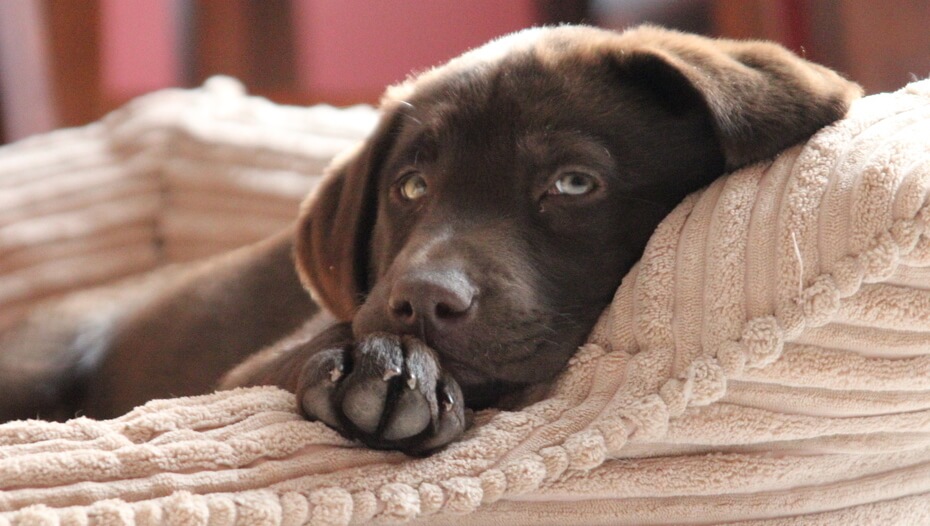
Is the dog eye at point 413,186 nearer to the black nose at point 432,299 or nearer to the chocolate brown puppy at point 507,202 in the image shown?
the chocolate brown puppy at point 507,202

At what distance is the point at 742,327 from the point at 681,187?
0.50 m

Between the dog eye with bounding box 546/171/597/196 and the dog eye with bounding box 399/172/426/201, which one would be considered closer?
the dog eye with bounding box 546/171/597/196

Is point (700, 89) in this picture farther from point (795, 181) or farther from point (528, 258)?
point (528, 258)

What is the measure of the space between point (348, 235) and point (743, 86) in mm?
970

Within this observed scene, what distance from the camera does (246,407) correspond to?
158 cm

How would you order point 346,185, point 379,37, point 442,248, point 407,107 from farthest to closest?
point 379,37
point 346,185
point 407,107
point 442,248

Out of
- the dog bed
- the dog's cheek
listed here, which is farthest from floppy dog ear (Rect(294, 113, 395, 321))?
the dog bed

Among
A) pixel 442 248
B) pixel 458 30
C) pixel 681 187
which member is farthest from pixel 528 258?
pixel 458 30

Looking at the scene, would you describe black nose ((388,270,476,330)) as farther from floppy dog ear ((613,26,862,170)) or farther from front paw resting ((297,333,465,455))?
floppy dog ear ((613,26,862,170))

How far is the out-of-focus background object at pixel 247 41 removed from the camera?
547 centimetres

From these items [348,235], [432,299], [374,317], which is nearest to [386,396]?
[432,299]

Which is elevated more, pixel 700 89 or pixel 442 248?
pixel 700 89

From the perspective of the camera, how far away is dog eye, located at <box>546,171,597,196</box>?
6.30 ft

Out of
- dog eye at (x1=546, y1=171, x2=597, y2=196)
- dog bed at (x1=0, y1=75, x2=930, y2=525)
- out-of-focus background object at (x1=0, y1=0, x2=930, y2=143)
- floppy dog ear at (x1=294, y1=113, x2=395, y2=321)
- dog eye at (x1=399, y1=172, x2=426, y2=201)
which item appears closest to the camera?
dog bed at (x1=0, y1=75, x2=930, y2=525)
